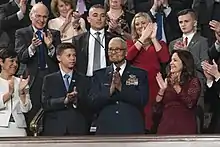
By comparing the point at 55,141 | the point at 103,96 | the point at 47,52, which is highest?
the point at 47,52

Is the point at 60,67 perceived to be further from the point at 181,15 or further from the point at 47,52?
the point at 181,15

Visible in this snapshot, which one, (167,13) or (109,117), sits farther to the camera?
(167,13)

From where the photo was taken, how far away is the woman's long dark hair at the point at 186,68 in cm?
550

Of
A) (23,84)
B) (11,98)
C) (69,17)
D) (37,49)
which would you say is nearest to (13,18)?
(37,49)

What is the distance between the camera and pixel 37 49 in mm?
5664

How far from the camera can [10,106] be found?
18.3 ft

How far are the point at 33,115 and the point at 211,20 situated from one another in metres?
1.74

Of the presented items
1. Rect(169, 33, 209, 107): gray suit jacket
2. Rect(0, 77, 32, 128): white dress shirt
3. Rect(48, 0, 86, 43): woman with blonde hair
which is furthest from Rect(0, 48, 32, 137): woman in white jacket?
Rect(169, 33, 209, 107): gray suit jacket

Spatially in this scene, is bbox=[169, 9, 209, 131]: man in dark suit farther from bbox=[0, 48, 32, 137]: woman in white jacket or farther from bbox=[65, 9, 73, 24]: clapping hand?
bbox=[0, 48, 32, 137]: woman in white jacket

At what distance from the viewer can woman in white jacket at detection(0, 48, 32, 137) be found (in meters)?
5.52

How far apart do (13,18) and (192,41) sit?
1.58 metres

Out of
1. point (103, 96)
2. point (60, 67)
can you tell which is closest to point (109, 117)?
point (103, 96)

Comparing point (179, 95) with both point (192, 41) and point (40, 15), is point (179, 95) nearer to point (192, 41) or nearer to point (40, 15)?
point (192, 41)

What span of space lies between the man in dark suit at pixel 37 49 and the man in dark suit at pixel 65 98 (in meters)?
0.08
